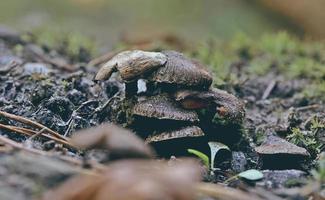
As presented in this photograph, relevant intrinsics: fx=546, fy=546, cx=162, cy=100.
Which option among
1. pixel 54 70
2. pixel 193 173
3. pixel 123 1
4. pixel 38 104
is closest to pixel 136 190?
pixel 193 173

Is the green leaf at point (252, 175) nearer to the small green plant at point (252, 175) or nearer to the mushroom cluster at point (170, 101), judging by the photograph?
the small green plant at point (252, 175)

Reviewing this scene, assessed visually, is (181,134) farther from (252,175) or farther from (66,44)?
(66,44)

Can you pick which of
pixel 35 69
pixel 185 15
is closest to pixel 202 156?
pixel 35 69

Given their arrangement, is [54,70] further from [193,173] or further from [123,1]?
[123,1]

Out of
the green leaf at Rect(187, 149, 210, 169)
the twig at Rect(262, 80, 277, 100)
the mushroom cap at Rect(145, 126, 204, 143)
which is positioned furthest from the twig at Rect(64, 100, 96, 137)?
the twig at Rect(262, 80, 277, 100)

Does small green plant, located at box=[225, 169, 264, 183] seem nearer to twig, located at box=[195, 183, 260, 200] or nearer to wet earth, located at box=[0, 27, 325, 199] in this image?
wet earth, located at box=[0, 27, 325, 199]

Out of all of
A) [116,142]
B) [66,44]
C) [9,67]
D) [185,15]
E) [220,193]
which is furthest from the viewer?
[185,15]
